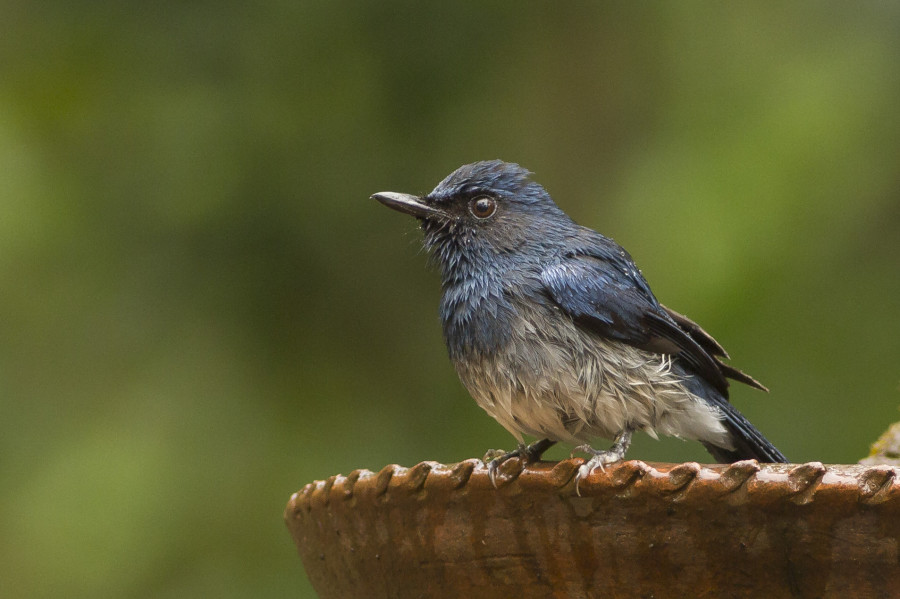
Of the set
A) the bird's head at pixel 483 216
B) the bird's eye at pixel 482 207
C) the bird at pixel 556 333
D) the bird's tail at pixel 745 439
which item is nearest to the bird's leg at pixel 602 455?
the bird at pixel 556 333

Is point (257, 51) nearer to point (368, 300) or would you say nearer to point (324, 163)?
point (324, 163)

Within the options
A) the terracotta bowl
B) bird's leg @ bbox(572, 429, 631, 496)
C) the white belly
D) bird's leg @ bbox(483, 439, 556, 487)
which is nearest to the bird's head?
the white belly

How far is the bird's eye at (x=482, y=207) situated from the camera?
3.41 m

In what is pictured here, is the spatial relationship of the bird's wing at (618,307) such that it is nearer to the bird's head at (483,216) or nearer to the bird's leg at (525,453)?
the bird's head at (483,216)

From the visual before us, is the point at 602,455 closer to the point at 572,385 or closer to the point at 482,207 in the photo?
the point at 572,385

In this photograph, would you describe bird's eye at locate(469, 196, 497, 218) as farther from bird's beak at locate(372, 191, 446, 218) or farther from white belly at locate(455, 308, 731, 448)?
white belly at locate(455, 308, 731, 448)

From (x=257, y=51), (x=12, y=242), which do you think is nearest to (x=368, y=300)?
(x=257, y=51)

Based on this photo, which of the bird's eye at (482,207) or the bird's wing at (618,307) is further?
the bird's eye at (482,207)

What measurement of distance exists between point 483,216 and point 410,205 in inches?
9.4

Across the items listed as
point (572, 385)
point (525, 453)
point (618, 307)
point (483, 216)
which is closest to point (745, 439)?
point (618, 307)

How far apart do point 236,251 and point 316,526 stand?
2850mm

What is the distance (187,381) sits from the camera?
16.0ft

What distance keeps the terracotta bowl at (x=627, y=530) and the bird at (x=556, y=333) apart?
0.75 metres

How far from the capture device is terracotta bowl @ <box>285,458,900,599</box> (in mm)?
1653
